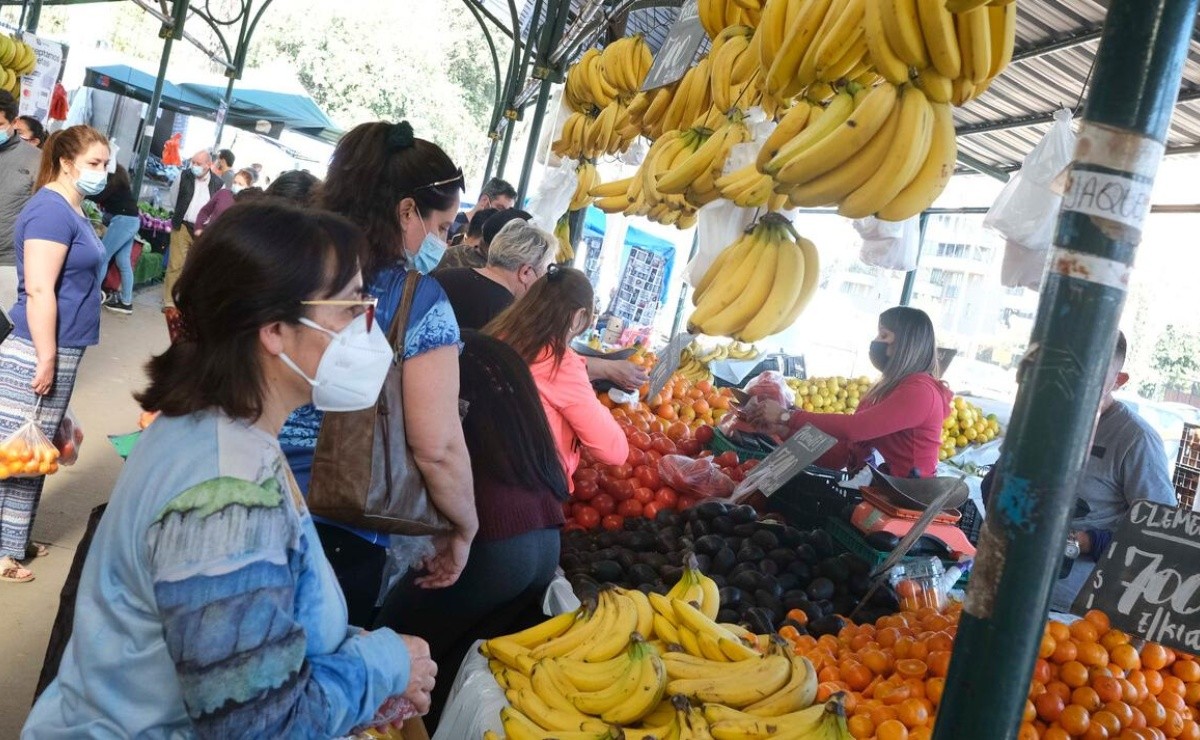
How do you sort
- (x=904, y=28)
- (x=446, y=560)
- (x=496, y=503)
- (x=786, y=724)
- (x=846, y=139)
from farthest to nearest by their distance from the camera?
(x=496, y=503)
(x=446, y=560)
(x=786, y=724)
(x=846, y=139)
(x=904, y=28)

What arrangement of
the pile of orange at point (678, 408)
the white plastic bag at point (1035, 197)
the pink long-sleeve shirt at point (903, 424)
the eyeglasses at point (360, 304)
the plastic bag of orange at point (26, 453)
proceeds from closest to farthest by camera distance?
1. the eyeglasses at point (360, 304)
2. the white plastic bag at point (1035, 197)
3. the plastic bag of orange at point (26, 453)
4. the pink long-sleeve shirt at point (903, 424)
5. the pile of orange at point (678, 408)

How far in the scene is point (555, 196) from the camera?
205 inches

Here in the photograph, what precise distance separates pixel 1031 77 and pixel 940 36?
13.5 ft

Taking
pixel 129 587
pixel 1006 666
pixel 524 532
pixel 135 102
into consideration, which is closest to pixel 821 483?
pixel 524 532

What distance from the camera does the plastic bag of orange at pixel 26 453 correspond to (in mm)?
3824

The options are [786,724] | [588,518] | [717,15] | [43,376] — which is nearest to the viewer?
[786,724]

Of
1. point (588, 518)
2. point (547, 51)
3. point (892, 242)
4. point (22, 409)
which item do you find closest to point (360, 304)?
point (892, 242)

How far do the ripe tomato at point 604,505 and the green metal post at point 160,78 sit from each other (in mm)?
8896

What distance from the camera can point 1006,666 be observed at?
1241 millimetres

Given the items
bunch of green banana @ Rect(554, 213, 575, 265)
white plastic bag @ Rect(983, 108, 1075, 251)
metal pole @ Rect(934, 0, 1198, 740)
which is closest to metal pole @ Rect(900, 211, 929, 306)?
bunch of green banana @ Rect(554, 213, 575, 265)

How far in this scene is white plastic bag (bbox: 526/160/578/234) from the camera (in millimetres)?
5172

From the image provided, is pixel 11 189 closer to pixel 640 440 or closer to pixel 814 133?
pixel 640 440

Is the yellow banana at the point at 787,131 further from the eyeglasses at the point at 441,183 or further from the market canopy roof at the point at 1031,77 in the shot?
the market canopy roof at the point at 1031,77

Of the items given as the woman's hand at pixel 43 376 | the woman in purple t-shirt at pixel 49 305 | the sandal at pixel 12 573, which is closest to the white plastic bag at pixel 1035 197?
the woman in purple t-shirt at pixel 49 305
